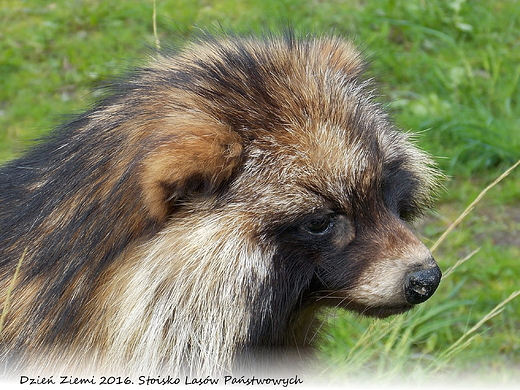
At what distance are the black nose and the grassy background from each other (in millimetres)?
1681

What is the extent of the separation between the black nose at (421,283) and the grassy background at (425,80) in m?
1.68

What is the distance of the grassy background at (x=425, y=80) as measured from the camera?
457 centimetres

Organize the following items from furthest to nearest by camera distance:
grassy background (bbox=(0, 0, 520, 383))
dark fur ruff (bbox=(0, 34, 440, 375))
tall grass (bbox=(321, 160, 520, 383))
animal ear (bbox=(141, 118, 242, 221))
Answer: grassy background (bbox=(0, 0, 520, 383))
tall grass (bbox=(321, 160, 520, 383))
dark fur ruff (bbox=(0, 34, 440, 375))
animal ear (bbox=(141, 118, 242, 221))

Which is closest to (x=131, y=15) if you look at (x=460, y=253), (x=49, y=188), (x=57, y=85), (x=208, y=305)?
(x=57, y=85)

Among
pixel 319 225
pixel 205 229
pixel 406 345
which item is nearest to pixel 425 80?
pixel 406 345

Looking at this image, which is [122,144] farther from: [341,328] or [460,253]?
[460,253]

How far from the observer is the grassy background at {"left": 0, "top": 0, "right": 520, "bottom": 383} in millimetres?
4566

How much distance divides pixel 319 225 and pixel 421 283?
42cm

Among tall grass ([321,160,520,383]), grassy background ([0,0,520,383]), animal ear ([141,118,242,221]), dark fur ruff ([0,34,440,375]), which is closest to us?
animal ear ([141,118,242,221])

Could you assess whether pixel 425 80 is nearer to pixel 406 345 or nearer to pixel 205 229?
pixel 406 345

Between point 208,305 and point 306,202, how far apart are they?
504mm

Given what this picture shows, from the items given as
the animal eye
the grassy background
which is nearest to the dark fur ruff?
the animal eye

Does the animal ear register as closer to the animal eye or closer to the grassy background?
the animal eye

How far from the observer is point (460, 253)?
197 inches
